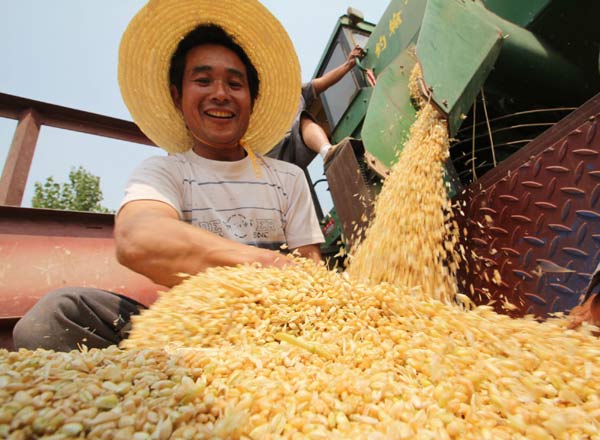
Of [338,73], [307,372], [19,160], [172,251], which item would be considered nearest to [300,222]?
[172,251]

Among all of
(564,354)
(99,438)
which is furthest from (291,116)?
(99,438)

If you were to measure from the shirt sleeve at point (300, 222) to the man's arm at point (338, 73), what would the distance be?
183 centimetres

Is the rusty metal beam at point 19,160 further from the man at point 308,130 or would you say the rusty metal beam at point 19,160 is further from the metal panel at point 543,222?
the metal panel at point 543,222

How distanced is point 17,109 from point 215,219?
229 centimetres

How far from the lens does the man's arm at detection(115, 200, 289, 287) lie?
1.41m

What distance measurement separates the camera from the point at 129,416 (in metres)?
0.67

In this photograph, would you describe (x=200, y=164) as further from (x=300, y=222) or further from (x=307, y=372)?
(x=307, y=372)

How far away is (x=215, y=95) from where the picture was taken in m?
2.00

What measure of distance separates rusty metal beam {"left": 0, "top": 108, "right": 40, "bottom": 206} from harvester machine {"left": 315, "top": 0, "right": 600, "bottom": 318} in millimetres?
2412

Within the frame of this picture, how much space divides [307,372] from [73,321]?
3.45 ft

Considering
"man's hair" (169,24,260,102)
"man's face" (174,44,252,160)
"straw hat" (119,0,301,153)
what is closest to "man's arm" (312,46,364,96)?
"straw hat" (119,0,301,153)

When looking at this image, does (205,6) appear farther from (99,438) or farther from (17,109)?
(99,438)

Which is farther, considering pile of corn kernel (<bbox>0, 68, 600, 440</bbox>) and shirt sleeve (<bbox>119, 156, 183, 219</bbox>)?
shirt sleeve (<bbox>119, 156, 183, 219</bbox>)

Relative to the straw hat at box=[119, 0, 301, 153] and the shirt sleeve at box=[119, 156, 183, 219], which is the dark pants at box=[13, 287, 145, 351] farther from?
the straw hat at box=[119, 0, 301, 153]
